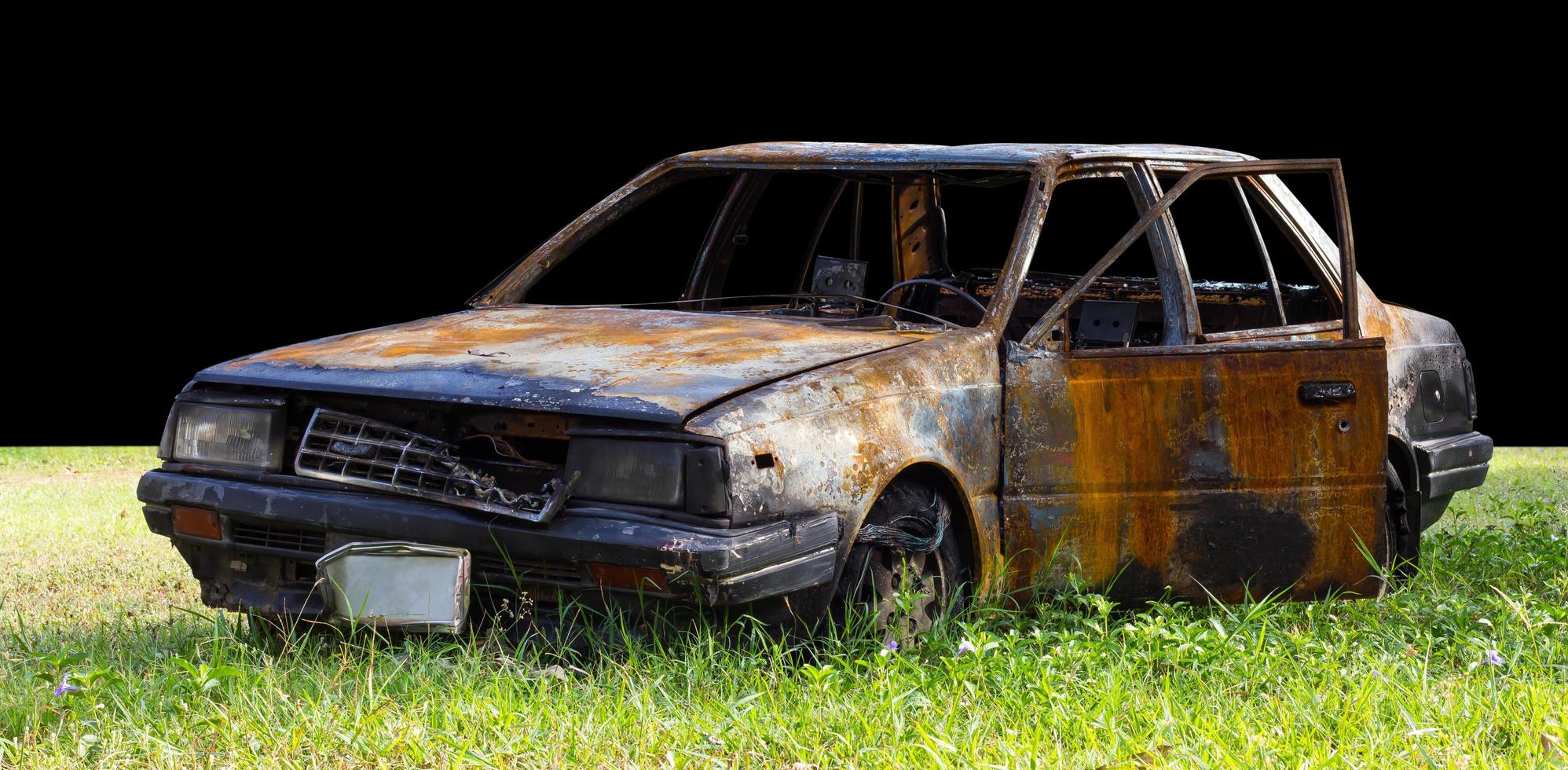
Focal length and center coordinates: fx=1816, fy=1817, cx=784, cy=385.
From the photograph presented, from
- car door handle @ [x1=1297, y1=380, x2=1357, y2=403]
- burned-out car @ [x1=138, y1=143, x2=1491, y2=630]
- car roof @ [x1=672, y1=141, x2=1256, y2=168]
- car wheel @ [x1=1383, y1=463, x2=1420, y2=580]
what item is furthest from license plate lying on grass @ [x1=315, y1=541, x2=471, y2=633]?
car wheel @ [x1=1383, y1=463, x2=1420, y2=580]

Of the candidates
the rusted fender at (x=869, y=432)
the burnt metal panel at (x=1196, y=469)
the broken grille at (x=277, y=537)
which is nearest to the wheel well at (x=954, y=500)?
the rusted fender at (x=869, y=432)

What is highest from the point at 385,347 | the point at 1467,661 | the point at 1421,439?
the point at 385,347

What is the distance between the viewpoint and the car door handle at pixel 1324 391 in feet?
16.0

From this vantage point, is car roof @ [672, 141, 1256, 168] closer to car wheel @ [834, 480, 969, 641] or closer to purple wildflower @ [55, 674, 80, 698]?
car wheel @ [834, 480, 969, 641]

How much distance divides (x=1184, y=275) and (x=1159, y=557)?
2.69 feet

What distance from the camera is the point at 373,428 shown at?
4.23 meters

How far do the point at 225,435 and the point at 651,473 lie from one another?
1.17 m

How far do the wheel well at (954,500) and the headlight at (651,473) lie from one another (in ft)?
2.16

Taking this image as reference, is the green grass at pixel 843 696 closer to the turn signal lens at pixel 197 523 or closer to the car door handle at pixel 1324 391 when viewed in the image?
the turn signal lens at pixel 197 523

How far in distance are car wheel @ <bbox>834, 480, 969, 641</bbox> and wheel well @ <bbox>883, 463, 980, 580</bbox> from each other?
0.01 metres

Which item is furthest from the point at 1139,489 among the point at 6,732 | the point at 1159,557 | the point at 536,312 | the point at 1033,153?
the point at 6,732

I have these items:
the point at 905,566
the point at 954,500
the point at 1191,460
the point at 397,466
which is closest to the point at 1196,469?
the point at 1191,460

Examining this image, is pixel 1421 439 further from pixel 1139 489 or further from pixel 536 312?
pixel 536 312

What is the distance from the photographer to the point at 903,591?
4242mm
